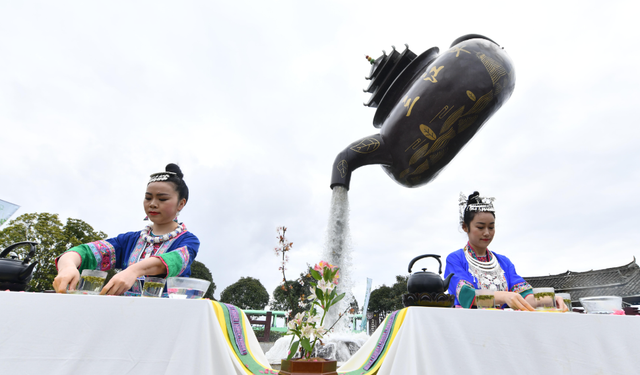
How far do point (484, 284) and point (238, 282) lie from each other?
24.7 m

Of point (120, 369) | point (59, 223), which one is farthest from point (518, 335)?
point (59, 223)

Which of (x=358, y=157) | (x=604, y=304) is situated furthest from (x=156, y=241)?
(x=358, y=157)

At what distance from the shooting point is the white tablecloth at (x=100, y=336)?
105 centimetres

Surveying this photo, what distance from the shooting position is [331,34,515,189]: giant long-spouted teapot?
4.06 m

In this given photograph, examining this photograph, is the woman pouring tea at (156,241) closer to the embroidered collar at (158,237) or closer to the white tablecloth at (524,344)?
the embroidered collar at (158,237)

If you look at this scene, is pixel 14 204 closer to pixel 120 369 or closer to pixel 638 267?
pixel 120 369

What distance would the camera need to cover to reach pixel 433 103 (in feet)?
13.4

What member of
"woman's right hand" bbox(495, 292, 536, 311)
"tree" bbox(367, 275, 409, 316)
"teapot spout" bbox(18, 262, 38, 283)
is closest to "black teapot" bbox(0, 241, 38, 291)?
"teapot spout" bbox(18, 262, 38, 283)

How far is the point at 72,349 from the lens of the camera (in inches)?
42.1

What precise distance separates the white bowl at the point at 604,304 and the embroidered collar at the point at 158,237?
7.83 ft

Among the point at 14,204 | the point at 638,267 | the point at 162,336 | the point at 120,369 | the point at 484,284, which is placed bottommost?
the point at 120,369

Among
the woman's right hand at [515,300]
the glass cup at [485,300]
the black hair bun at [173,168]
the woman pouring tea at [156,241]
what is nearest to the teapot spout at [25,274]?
the woman pouring tea at [156,241]

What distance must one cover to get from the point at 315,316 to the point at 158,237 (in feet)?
3.81

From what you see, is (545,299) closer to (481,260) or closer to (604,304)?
(604,304)
